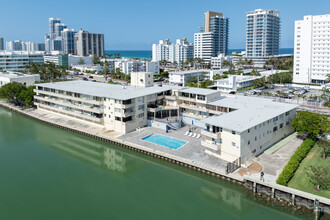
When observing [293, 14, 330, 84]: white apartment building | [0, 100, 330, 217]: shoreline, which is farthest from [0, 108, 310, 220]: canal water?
[293, 14, 330, 84]: white apartment building

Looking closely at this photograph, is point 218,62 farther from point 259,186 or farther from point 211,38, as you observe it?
point 259,186

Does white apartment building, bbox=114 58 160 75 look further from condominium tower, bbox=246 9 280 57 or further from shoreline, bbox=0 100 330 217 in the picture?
shoreline, bbox=0 100 330 217

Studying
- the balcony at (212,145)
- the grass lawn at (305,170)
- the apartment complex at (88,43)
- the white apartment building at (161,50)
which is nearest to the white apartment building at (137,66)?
the white apartment building at (161,50)

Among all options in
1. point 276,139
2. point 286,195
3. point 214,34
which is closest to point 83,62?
point 214,34

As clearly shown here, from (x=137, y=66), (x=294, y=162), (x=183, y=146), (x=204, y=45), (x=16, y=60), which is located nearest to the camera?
(x=294, y=162)

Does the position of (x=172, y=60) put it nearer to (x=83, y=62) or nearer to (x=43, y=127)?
(x=83, y=62)

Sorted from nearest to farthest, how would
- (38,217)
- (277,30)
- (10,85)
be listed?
(38,217)
(10,85)
(277,30)

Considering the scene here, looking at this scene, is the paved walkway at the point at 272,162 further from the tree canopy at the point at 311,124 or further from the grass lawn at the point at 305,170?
the tree canopy at the point at 311,124

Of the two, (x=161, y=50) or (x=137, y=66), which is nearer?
(x=137, y=66)

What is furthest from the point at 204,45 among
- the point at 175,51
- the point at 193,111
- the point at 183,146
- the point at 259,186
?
the point at 259,186
